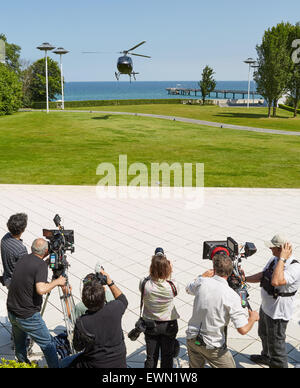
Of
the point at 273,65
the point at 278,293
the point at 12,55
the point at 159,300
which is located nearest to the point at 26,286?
the point at 159,300

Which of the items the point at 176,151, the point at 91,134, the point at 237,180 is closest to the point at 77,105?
the point at 91,134

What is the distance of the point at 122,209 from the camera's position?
13.1 meters

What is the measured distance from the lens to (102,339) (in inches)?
149

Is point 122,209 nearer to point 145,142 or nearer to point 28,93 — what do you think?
point 145,142

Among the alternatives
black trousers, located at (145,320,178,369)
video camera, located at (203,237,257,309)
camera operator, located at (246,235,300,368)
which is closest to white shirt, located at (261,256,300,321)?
camera operator, located at (246,235,300,368)

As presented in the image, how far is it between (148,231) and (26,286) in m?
6.61

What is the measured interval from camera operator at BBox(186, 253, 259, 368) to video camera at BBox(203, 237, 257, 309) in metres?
0.26

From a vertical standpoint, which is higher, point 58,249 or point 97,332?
point 58,249

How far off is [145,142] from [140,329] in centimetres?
2606

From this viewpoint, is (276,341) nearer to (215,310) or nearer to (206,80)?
(215,310)

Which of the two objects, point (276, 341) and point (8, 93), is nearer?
point (276, 341)

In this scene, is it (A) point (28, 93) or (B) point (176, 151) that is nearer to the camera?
(B) point (176, 151)

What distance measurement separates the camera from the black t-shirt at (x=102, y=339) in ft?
12.4

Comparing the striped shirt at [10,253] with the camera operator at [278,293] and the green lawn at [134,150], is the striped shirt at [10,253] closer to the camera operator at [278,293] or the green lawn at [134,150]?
the camera operator at [278,293]
